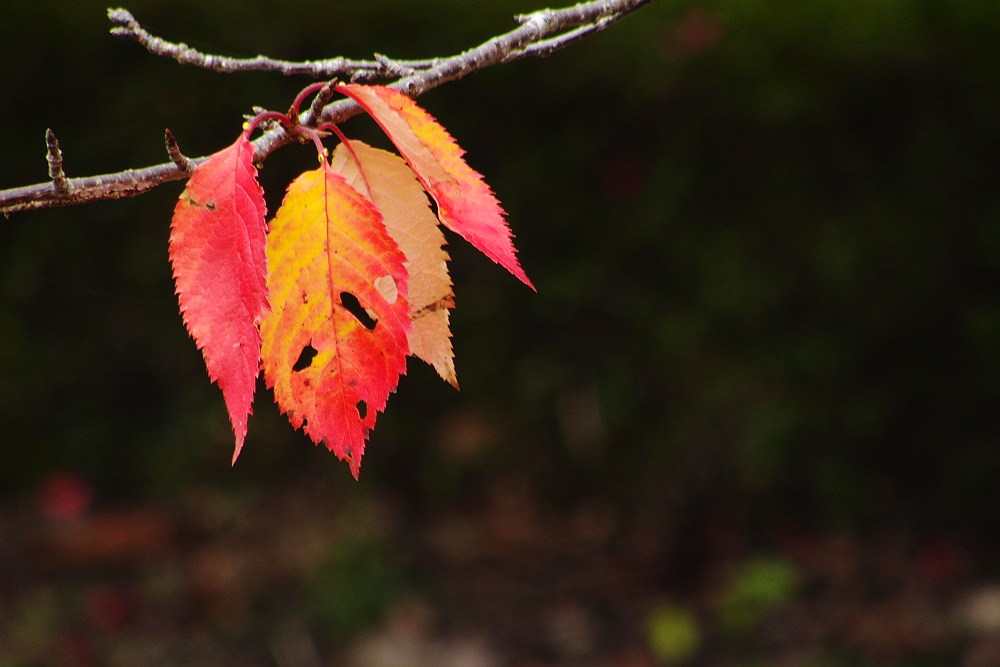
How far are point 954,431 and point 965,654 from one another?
531 mm

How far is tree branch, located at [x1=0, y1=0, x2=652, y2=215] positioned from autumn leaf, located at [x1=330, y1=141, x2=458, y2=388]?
49mm

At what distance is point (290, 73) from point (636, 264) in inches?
68.6

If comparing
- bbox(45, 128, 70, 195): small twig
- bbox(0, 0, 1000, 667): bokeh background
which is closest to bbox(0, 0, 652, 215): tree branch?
bbox(45, 128, 70, 195): small twig

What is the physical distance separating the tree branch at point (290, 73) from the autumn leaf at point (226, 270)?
0.09 feet

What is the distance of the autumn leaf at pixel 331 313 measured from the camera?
635mm

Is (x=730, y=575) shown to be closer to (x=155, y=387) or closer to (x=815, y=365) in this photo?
(x=815, y=365)

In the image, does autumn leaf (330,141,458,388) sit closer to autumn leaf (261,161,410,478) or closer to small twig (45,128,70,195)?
autumn leaf (261,161,410,478)

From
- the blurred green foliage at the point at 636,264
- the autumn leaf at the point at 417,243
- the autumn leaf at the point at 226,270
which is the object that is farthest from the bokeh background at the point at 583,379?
the autumn leaf at the point at 226,270

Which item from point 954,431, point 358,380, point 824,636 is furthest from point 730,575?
point 358,380

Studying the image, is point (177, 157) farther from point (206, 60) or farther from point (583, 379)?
point (583, 379)

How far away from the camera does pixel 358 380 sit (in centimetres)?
66

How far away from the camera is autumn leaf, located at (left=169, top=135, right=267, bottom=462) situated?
0.59m

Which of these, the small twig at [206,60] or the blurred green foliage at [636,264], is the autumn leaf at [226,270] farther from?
the blurred green foliage at [636,264]

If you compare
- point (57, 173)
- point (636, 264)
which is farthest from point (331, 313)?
point (636, 264)
